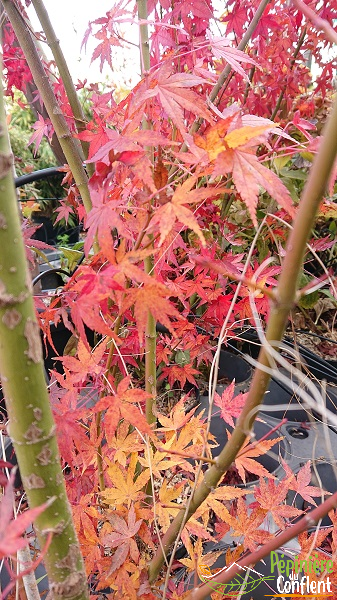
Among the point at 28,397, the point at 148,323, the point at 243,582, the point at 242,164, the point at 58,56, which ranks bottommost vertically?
the point at 243,582

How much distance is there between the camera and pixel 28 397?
32 cm

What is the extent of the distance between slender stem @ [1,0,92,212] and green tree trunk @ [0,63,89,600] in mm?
479

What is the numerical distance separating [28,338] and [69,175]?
0.75 m

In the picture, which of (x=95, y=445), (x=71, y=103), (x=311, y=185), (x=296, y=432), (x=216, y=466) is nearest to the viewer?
(x=311, y=185)

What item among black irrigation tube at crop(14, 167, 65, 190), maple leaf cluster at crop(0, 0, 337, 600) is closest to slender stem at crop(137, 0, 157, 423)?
maple leaf cluster at crop(0, 0, 337, 600)

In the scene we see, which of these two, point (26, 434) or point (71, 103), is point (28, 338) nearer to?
point (26, 434)

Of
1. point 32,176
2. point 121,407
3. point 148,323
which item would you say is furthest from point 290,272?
point 32,176

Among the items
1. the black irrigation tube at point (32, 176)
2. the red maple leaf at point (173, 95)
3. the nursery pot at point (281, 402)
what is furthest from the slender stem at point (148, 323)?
the nursery pot at point (281, 402)

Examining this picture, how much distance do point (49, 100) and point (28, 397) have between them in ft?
1.96

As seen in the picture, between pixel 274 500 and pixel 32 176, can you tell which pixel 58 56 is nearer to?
pixel 32 176

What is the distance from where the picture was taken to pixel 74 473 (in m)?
0.68

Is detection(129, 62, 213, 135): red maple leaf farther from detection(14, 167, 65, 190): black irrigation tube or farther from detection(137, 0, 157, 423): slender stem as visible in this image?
detection(14, 167, 65, 190): black irrigation tube

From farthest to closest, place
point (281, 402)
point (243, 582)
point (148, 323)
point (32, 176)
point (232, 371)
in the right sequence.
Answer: point (232, 371), point (281, 402), point (32, 176), point (148, 323), point (243, 582)

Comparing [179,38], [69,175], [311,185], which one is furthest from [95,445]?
[179,38]
